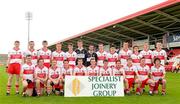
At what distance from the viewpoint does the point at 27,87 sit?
10273mm

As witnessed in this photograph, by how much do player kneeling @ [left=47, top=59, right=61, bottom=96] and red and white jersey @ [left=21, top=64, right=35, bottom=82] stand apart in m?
0.52

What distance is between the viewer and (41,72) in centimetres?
1057

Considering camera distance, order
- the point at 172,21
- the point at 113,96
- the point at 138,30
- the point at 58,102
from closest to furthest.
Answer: the point at 58,102, the point at 113,96, the point at 172,21, the point at 138,30

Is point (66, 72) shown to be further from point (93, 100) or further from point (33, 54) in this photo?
point (93, 100)

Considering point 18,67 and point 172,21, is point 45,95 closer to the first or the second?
point 18,67

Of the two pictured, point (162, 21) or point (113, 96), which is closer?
point (113, 96)

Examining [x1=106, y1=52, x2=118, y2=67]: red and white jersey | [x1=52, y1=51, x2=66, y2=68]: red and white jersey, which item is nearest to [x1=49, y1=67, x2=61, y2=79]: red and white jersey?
[x1=52, y1=51, x2=66, y2=68]: red and white jersey

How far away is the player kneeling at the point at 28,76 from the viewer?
10.3 meters

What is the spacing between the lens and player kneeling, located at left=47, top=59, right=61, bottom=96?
34.6 feet

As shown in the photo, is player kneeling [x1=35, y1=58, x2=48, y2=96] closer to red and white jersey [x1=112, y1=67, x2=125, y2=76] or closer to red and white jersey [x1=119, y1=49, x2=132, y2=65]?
red and white jersey [x1=112, y1=67, x2=125, y2=76]

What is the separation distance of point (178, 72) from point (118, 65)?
13.8 meters

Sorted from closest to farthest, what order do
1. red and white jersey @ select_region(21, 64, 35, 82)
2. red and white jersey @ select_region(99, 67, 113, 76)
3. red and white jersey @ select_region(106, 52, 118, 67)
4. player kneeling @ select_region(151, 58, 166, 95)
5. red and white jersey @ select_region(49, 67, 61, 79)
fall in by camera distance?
1. red and white jersey @ select_region(21, 64, 35, 82)
2. red and white jersey @ select_region(49, 67, 61, 79)
3. player kneeling @ select_region(151, 58, 166, 95)
4. red and white jersey @ select_region(99, 67, 113, 76)
5. red and white jersey @ select_region(106, 52, 118, 67)

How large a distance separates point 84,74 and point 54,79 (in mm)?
926

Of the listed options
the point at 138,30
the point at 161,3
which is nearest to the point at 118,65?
the point at 161,3
